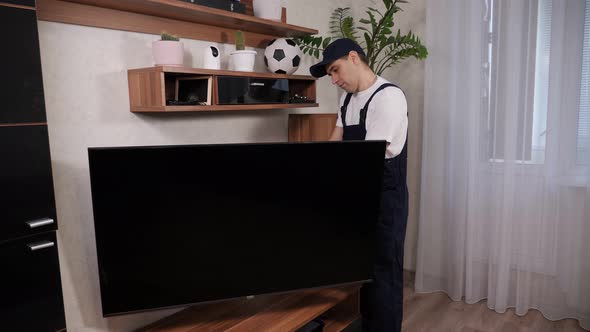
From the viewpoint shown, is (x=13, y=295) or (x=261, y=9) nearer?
(x=13, y=295)

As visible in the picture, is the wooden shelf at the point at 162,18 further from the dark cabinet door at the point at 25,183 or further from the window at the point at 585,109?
the window at the point at 585,109

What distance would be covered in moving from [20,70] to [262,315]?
127cm

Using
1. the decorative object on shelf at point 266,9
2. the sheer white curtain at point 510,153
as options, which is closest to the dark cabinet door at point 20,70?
the decorative object on shelf at point 266,9

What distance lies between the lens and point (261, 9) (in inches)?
88.0

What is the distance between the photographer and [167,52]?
5.82ft

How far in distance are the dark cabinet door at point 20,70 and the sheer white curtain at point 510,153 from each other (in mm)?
2350

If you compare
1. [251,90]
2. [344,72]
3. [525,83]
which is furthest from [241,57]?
[525,83]

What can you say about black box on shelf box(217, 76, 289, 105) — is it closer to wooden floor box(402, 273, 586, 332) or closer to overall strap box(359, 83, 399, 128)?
overall strap box(359, 83, 399, 128)

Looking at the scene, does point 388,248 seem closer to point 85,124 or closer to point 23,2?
point 85,124

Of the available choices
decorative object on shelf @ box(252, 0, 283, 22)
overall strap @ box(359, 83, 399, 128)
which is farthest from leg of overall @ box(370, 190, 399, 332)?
decorative object on shelf @ box(252, 0, 283, 22)

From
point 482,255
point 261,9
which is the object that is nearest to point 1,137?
point 261,9

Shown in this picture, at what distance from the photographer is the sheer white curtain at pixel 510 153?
2551mm

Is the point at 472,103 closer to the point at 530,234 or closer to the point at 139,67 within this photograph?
→ the point at 530,234

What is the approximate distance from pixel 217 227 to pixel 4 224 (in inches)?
26.0
